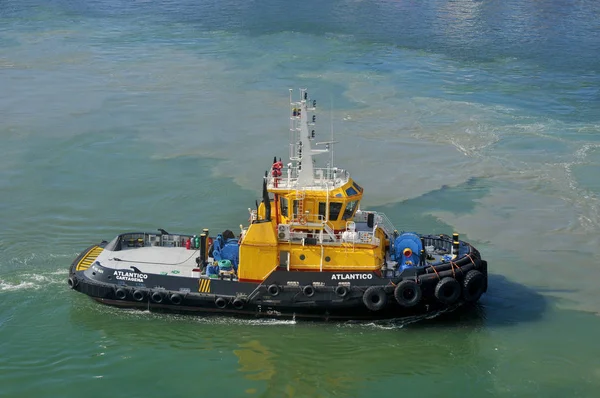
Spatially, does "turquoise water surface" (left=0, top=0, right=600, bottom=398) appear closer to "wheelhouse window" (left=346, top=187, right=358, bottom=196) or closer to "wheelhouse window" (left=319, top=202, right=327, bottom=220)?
"wheelhouse window" (left=319, top=202, right=327, bottom=220)

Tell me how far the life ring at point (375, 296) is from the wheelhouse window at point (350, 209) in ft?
5.73

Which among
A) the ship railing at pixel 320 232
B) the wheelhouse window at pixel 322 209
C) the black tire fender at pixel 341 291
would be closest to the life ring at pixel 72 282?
the ship railing at pixel 320 232

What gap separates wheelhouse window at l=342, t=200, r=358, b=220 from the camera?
18.4 metres

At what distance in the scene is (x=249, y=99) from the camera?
3647 centimetres

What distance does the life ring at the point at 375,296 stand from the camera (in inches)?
699

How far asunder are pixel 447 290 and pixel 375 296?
1.61 m

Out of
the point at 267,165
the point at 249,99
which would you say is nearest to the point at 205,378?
the point at 267,165

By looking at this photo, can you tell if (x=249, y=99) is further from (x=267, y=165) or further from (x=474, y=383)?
(x=474, y=383)

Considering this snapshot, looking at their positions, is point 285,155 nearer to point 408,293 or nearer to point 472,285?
point 408,293

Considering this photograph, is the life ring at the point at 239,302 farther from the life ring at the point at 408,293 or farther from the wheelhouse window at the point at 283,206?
the life ring at the point at 408,293

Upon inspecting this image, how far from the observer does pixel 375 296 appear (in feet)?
58.4

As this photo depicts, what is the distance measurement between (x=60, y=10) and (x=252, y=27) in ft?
51.1

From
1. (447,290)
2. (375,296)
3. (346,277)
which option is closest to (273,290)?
(346,277)

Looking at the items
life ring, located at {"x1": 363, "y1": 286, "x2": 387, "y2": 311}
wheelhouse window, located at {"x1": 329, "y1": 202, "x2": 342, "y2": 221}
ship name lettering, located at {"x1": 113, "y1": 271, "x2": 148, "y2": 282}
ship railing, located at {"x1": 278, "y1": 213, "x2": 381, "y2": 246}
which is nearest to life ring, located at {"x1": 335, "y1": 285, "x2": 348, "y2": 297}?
life ring, located at {"x1": 363, "y1": 286, "x2": 387, "y2": 311}
